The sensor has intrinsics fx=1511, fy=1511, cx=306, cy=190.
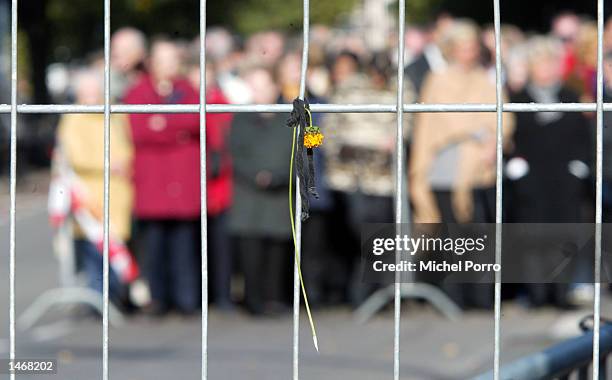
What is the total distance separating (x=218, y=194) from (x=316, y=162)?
787 millimetres

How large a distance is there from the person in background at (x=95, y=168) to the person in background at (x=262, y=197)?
0.68 meters

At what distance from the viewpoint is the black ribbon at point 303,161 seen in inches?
117

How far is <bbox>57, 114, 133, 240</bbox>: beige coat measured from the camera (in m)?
9.19

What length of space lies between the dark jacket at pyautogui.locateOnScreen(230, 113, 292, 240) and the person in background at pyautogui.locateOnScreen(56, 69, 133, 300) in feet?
2.23

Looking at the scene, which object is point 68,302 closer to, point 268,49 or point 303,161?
point 268,49

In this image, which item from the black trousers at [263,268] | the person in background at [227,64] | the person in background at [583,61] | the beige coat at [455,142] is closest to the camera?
the person in background at [583,61]

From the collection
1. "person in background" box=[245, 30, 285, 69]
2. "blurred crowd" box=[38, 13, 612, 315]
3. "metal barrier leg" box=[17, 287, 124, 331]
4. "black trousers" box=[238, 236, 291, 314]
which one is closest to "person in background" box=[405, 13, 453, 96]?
"blurred crowd" box=[38, 13, 612, 315]

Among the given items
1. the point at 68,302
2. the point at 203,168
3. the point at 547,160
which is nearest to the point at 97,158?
the point at 68,302

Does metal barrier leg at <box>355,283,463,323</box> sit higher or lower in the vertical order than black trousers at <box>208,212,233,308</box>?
lower

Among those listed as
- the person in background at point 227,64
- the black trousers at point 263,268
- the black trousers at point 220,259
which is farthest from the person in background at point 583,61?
the black trousers at point 220,259

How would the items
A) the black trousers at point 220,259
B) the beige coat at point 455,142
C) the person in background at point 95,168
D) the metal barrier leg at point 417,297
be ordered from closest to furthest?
1. the beige coat at point 455,142
2. the person in background at point 95,168
3. the metal barrier leg at point 417,297
4. the black trousers at point 220,259

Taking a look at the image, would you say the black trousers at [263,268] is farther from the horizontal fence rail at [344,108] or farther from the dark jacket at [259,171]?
the horizontal fence rail at [344,108]

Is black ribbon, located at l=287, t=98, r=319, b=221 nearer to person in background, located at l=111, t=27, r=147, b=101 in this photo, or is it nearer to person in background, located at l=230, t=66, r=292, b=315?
person in background, located at l=111, t=27, r=147, b=101

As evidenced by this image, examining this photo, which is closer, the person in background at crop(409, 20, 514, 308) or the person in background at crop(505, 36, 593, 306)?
the person in background at crop(409, 20, 514, 308)
